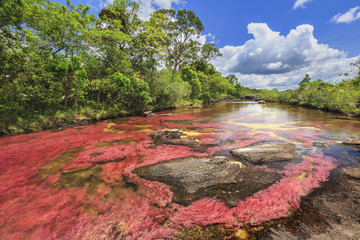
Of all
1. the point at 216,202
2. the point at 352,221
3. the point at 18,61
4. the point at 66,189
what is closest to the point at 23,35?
the point at 18,61

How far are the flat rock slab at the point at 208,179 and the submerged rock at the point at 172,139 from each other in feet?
8.35

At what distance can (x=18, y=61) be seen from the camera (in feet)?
35.6

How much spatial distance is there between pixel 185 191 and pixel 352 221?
140 inches

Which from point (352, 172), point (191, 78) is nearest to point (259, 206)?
point (352, 172)

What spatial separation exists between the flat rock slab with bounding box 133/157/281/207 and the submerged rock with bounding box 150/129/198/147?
8.35 feet

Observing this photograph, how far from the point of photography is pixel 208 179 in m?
4.48

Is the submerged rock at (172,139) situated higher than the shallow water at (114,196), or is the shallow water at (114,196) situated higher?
the submerged rock at (172,139)

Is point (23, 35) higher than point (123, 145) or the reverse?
higher

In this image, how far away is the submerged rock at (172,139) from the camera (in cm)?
833

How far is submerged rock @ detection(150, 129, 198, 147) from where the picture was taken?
27.3 feet

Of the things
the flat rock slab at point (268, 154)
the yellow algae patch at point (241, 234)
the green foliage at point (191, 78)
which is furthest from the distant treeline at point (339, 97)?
the green foliage at point (191, 78)

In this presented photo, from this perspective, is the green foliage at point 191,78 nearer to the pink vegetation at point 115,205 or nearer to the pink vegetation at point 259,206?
the pink vegetation at point 115,205

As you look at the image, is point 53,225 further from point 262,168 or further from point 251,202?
point 262,168

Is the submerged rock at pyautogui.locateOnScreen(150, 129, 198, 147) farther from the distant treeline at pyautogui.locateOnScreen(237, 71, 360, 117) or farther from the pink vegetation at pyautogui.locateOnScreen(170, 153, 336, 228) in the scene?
the distant treeline at pyautogui.locateOnScreen(237, 71, 360, 117)
